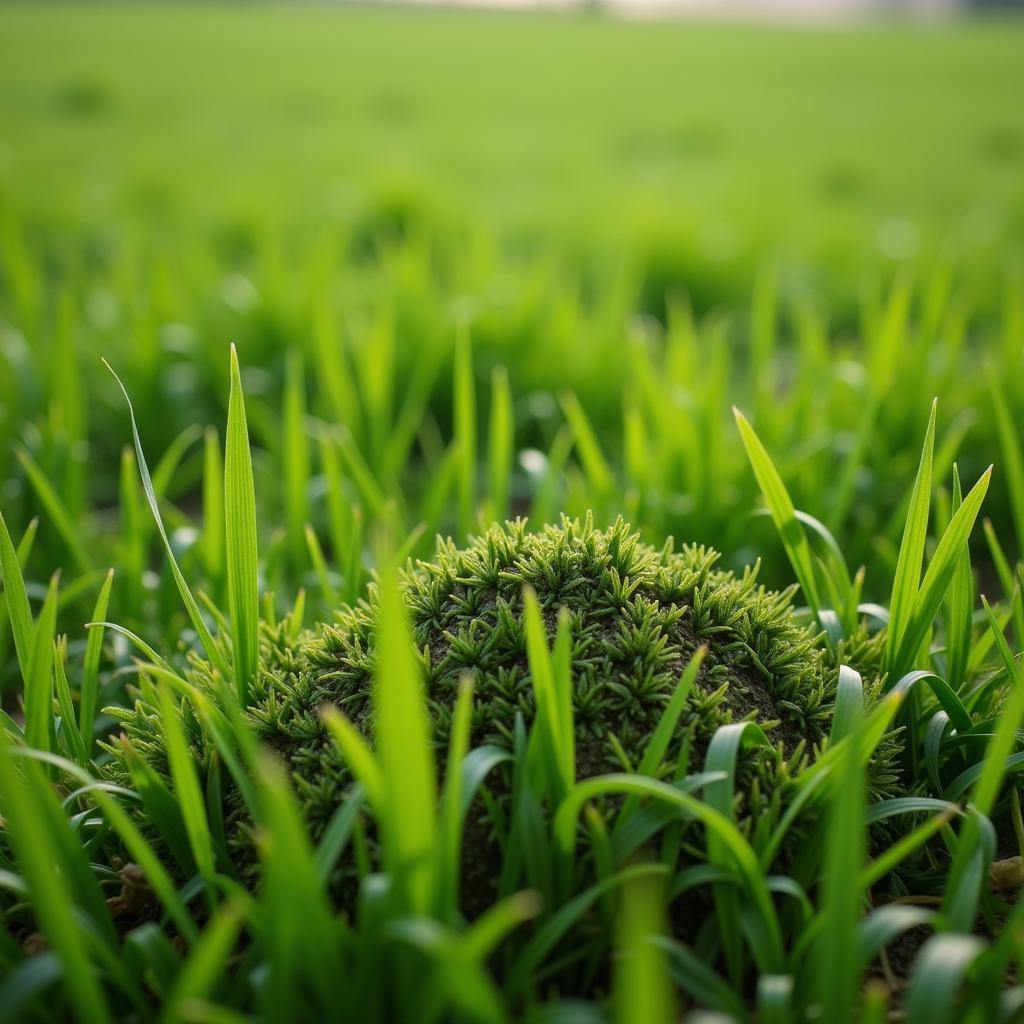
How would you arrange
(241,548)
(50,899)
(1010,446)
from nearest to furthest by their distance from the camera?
1. (50,899)
2. (241,548)
3. (1010,446)

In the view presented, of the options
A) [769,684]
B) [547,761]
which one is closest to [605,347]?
[769,684]

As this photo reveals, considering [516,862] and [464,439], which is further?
[464,439]

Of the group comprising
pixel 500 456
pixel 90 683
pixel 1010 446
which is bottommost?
pixel 90 683

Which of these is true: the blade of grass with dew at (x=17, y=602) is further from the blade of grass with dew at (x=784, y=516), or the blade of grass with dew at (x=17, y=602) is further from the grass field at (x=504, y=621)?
the blade of grass with dew at (x=784, y=516)

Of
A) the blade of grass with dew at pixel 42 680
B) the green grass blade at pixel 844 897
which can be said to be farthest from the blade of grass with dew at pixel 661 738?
the blade of grass with dew at pixel 42 680

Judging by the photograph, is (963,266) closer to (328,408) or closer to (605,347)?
(605,347)

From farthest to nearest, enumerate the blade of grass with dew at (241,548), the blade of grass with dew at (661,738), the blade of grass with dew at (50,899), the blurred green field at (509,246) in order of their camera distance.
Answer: the blurred green field at (509,246)
the blade of grass with dew at (241,548)
the blade of grass with dew at (661,738)
the blade of grass with dew at (50,899)

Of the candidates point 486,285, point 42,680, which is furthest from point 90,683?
point 486,285

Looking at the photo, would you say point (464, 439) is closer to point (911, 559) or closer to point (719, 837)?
point (911, 559)
